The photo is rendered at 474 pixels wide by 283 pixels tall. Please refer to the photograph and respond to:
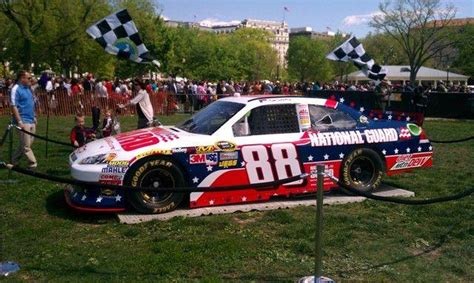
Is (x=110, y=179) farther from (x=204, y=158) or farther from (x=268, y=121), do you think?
(x=268, y=121)

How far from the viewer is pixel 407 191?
26.5 feet

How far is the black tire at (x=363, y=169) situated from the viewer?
297 inches

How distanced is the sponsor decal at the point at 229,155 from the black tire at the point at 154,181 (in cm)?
57

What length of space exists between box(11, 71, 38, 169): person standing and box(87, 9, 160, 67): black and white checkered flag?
2196mm

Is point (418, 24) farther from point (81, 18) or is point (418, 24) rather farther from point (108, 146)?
point (108, 146)

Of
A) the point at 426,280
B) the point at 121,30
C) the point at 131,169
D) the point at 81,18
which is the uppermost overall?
the point at 81,18

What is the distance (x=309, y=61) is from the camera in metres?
108

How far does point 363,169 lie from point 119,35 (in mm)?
6001

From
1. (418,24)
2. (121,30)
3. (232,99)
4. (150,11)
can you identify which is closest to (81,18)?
(150,11)

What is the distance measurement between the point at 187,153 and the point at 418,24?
6332cm

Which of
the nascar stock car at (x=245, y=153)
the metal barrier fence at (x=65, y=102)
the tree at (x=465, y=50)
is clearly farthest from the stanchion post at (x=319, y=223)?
the tree at (x=465, y=50)

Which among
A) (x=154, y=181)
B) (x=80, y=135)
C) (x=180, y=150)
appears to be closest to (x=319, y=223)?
(x=180, y=150)

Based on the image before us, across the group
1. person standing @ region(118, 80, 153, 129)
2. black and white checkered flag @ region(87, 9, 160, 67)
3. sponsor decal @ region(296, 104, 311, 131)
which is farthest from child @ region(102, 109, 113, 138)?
sponsor decal @ region(296, 104, 311, 131)

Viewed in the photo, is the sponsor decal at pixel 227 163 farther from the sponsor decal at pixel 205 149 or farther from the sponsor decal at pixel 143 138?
the sponsor decal at pixel 143 138
